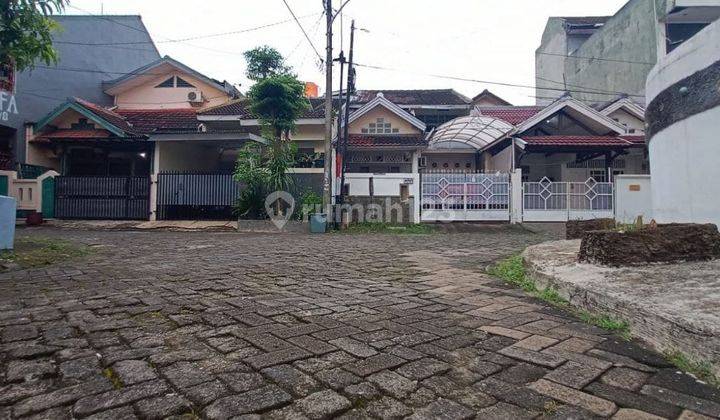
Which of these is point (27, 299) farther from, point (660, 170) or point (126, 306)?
point (660, 170)

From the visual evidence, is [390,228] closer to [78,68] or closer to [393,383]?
[393,383]

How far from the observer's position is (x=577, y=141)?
50.4 feet

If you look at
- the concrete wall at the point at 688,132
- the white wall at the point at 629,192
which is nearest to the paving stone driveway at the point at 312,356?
the concrete wall at the point at 688,132

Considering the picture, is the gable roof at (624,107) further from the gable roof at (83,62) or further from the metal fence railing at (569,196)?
the gable roof at (83,62)

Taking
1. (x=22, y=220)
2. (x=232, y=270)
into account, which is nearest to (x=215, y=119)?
(x=22, y=220)

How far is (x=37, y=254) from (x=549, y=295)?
721 cm

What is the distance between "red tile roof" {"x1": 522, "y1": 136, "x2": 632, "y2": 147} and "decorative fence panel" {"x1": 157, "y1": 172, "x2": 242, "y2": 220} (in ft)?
35.9

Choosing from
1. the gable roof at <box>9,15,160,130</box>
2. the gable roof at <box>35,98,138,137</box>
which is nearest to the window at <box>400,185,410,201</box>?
the gable roof at <box>35,98,138,137</box>

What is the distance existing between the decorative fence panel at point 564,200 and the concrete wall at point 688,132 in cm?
819

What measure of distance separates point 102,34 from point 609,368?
25.0 m

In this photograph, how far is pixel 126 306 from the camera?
3.39m

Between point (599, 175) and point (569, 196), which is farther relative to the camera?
point (599, 175)

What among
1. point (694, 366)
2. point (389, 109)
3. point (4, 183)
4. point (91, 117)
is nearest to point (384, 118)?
point (389, 109)

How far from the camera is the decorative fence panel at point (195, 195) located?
1398 centimetres
